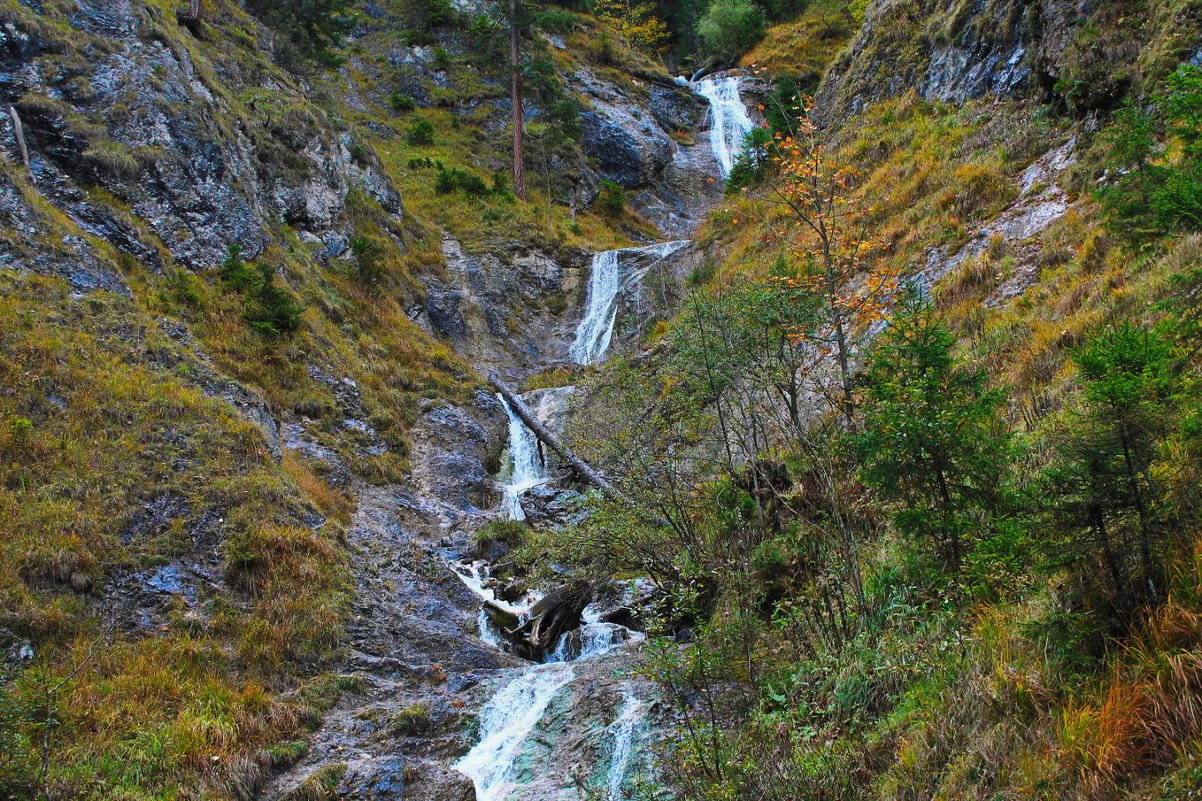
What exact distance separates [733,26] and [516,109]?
797 inches

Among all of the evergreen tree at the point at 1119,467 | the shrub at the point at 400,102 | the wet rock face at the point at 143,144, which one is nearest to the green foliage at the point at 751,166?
the wet rock face at the point at 143,144

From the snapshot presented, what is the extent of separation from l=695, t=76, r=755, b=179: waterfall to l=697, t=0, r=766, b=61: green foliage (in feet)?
9.96

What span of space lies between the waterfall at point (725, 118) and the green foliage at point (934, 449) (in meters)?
33.2

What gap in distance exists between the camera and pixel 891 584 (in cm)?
604

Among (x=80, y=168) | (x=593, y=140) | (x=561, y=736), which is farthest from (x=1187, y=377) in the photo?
(x=593, y=140)

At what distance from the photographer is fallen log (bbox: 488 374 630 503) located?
1468 cm

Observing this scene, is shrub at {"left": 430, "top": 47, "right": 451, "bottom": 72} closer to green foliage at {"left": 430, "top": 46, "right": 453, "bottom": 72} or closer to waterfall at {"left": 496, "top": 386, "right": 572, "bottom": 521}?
green foliage at {"left": 430, "top": 46, "right": 453, "bottom": 72}

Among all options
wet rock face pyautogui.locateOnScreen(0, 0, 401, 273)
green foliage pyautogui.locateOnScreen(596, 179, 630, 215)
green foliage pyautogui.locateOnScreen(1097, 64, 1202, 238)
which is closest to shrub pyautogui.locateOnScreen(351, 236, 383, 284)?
wet rock face pyautogui.locateOnScreen(0, 0, 401, 273)

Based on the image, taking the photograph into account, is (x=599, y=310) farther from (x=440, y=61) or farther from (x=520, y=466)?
(x=440, y=61)

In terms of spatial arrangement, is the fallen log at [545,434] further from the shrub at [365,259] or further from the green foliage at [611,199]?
the green foliage at [611,199]

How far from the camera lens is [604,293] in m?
25.7

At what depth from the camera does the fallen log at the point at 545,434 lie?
14.7 meters

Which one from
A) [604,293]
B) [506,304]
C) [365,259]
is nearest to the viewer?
[365,259]

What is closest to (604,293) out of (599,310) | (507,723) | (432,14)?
(599,310)
